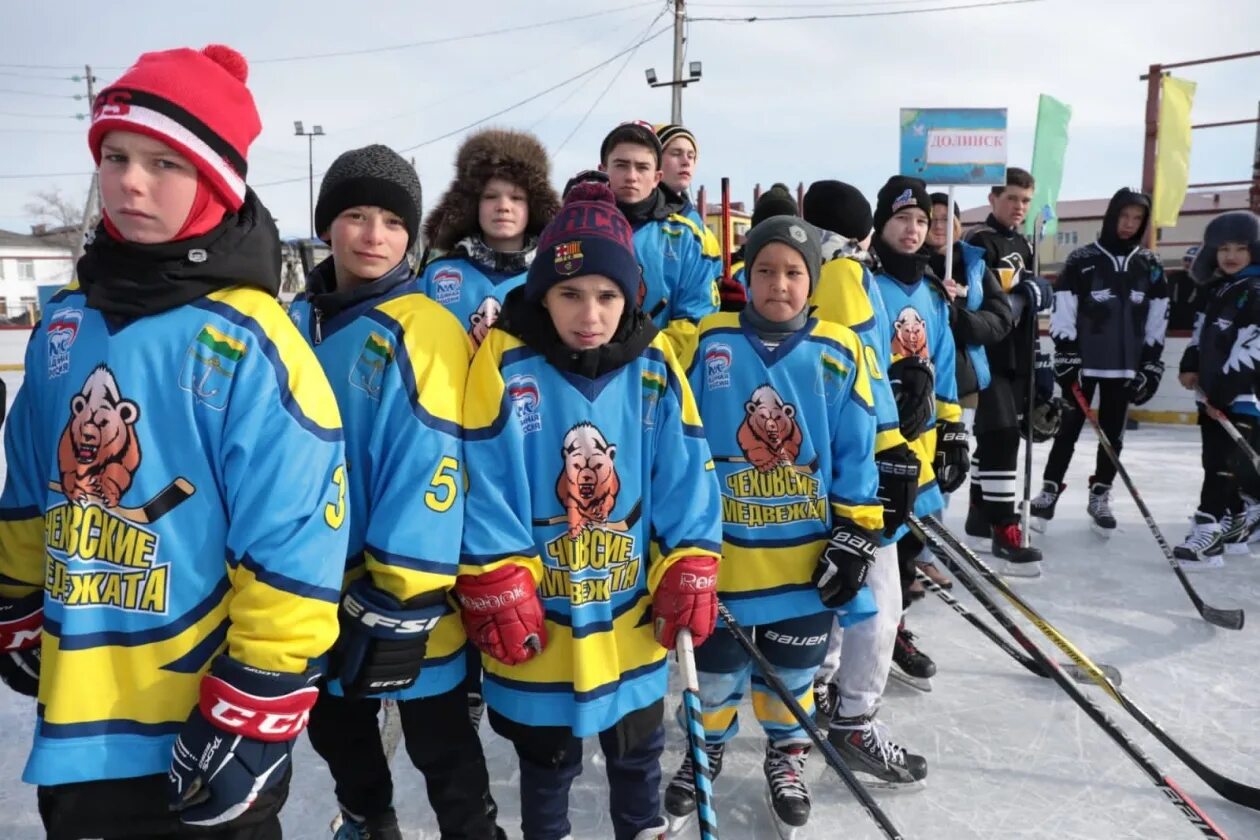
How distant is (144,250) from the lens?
4.16 feet

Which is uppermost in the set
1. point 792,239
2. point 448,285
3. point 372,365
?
point 792,239

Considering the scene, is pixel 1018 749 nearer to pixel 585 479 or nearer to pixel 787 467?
pixel 787 467

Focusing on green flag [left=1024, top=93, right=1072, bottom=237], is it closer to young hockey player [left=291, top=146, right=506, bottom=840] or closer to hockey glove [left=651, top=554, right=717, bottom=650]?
hockey glove [left=651, top=554, right=717, bottom=650]

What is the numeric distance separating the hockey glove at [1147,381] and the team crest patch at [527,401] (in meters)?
4.92

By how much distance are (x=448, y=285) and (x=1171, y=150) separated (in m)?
11.8

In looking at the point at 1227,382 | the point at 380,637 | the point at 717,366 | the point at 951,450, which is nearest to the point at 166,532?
the point at 380,637

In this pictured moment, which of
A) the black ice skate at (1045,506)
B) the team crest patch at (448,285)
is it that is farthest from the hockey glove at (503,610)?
the black ice skate at (1045,506)

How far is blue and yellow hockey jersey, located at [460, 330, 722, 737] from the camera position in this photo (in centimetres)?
179

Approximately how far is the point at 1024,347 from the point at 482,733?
3.79 m

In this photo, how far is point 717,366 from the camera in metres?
2.36

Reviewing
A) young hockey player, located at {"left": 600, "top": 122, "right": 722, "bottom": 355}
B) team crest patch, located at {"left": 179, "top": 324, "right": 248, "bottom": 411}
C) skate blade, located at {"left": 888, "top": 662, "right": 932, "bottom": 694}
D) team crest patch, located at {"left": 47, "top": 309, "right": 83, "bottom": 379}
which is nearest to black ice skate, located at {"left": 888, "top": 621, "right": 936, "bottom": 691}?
skate blade, located at {"left": 888, "top": 662, "right": 932, "bottom": 694}

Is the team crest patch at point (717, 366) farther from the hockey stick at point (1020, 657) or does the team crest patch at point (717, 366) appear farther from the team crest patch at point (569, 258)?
the hockey stick at point (1020, 657)

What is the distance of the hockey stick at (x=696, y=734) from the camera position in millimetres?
1795

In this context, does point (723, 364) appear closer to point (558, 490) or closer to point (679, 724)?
point (558, 490)
